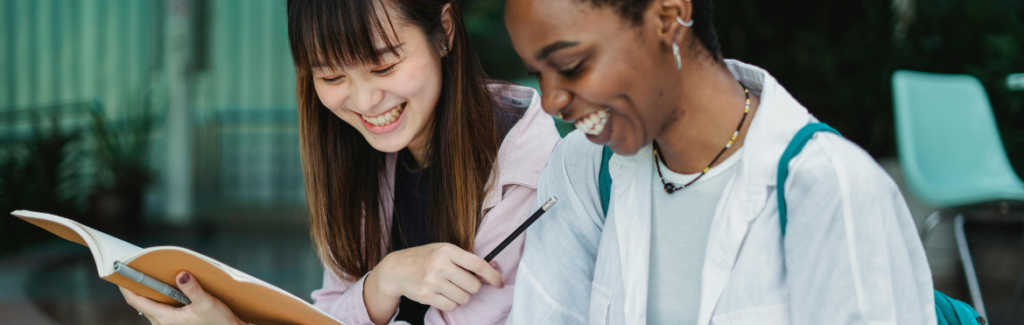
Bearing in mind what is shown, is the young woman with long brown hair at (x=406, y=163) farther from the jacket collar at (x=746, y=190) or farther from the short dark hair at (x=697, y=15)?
the short dark hair at (x=697, y=15)

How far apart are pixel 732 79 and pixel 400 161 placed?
89 centimetres

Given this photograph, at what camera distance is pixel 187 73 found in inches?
178

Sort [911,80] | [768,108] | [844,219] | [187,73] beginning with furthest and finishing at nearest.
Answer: [187,73]
[911,80]
[768,108]
[844,219]

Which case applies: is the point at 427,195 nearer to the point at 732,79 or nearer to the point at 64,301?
the point at 732,79

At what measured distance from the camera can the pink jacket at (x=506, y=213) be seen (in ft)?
4.42

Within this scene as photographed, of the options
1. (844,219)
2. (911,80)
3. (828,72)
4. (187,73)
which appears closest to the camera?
(844,219)

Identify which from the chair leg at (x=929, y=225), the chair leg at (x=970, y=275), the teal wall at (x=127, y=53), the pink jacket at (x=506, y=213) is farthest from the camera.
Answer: the teal wall at (x=127, y=53)

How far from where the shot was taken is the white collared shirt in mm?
754

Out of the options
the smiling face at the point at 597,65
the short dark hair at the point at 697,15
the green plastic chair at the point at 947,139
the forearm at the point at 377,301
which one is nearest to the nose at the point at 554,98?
the smiling face at the point at 597,65

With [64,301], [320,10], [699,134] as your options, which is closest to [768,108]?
[699,134]

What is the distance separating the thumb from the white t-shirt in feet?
2.38

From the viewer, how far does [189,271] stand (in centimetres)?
112

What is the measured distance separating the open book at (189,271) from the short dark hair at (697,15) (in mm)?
617

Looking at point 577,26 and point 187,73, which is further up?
point 577,26
